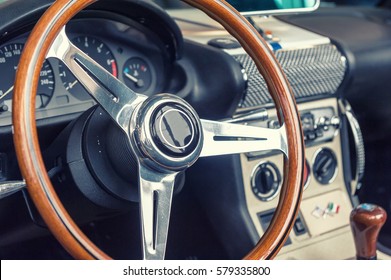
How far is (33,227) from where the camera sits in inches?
54.2

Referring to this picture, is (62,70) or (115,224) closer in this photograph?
(62,70)

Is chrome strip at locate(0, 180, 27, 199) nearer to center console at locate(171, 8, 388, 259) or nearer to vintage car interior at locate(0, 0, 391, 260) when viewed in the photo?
vintage car interior at locate(0, 0, 391, 260)

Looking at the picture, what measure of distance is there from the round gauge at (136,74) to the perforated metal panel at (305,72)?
0.20 m

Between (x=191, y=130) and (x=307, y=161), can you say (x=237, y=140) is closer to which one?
(x=191, y=130)

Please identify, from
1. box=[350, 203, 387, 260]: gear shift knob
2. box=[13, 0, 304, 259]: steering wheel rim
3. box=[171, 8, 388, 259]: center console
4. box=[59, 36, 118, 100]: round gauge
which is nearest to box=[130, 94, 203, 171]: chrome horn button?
box=[13, 0, 304, 259]: steering wheel rim

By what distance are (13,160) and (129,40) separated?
332mm

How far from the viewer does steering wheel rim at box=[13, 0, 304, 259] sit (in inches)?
36.1

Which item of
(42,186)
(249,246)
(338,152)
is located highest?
(42,186)

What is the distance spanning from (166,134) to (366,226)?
0.59 meters

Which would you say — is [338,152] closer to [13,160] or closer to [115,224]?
[115,224]

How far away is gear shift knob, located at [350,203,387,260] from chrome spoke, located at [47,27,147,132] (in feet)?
1.98
